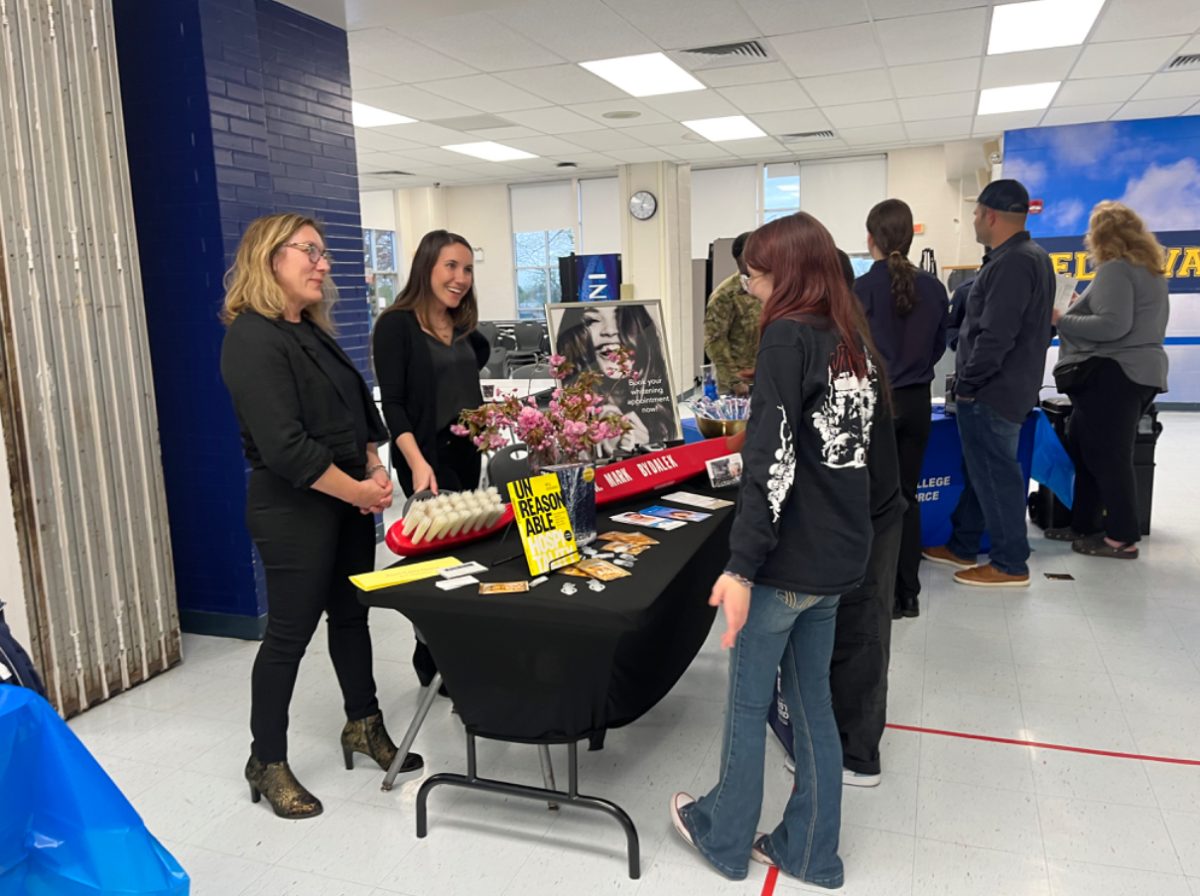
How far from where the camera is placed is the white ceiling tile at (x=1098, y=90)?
7027 mm

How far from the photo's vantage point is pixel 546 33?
533 cm

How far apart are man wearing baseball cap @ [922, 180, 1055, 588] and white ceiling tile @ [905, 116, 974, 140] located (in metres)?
5.63

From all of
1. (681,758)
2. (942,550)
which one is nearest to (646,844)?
(681,758)

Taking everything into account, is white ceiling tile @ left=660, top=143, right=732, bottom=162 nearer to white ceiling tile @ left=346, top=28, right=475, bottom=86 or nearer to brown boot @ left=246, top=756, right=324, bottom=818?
white ceiling tile @ left=346, top=28, right=475, bottom=86

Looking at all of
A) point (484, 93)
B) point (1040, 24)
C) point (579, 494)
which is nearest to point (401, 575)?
point (579, 494)

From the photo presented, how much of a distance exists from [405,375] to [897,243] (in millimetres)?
1934

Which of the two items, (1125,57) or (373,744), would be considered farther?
(1125,57)

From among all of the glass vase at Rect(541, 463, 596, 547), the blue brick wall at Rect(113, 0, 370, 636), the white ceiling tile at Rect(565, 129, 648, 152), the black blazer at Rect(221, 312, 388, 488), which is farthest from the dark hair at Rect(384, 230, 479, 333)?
the white ceiling tile at Rect(565, 129, 648, 152)

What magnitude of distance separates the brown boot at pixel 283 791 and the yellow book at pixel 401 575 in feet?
2.34

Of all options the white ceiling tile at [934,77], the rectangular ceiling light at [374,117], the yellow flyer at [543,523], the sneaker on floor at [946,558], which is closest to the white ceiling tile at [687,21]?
the white ceiling tile at [934,77]

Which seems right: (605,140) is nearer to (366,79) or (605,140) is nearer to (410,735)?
(366,79)

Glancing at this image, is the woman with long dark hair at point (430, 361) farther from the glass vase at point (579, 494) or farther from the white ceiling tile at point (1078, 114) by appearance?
the white ceiling tile at point (1078, 114)

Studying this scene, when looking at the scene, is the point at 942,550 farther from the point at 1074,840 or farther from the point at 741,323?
the point at 1074,840

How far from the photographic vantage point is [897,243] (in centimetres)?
343
